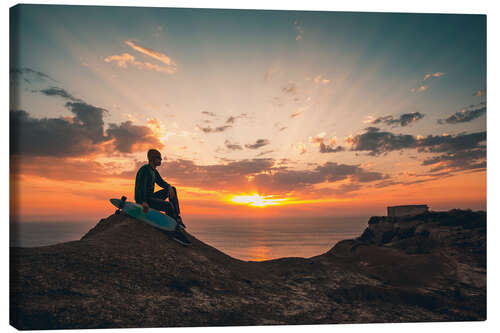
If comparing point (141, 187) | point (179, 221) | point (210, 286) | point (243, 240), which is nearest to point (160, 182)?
point (141, 187)

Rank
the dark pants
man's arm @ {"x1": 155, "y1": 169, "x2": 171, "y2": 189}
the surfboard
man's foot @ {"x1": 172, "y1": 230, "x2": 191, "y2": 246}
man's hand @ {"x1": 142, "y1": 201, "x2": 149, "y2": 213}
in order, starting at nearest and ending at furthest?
man's hand @ {"x1": 142, "y1": 201, "x2": 149, "y2": 213}, the surfboard, the dark pants, man's arm @ {"x1": 155, "y1": 169, "x2": 171, "y2": 189}, man's foot @ {"x1": 172, "y1": 230, "x2": 191, "y2": 246}

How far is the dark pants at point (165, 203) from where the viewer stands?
843 centimetres

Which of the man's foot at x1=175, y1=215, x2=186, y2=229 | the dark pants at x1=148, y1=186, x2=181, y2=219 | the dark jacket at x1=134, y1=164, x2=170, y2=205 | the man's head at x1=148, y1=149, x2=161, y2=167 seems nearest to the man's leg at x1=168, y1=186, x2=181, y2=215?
the dark pants at x1=148, y1=186, x2=181, y2=219

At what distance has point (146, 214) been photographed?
8383 mm

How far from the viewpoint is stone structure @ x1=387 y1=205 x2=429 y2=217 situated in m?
12.8

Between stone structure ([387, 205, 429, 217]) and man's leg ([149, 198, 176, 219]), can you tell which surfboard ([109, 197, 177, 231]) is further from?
stone structure ([387, 205, 429, 217])

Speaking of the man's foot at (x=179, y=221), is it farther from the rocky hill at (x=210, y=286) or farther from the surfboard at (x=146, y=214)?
the rocky hill at (x=210, y=286)

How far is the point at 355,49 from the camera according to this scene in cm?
929

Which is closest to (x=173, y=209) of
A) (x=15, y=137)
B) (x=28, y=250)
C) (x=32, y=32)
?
(x=28, y=250)

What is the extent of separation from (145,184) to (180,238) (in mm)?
1750

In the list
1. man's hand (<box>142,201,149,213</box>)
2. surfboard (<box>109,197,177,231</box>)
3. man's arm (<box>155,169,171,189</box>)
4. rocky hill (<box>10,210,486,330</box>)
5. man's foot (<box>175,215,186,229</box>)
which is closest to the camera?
rocky hill (<box>10,210,486,330</box>)

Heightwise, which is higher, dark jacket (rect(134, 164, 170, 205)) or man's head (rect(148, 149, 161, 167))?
man's head (rect(148, 149, 161, 167))

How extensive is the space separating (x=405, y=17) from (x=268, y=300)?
8144mm

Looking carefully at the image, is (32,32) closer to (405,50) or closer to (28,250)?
(28,250)
